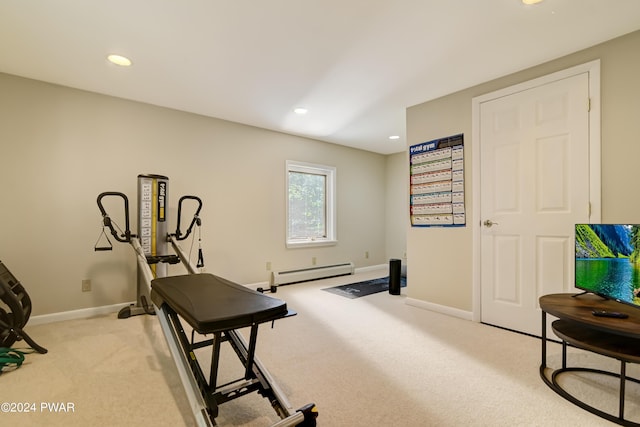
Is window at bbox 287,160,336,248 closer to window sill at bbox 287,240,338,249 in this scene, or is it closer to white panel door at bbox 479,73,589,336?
window sill at bbox 287,240,338,249

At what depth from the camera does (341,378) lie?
1.86 metres

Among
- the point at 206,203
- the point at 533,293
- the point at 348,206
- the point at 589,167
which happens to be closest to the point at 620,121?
the point at 589,167

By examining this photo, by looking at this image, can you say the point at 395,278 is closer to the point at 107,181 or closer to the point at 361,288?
the point at 361,288

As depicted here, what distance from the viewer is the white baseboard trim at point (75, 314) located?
276 cm

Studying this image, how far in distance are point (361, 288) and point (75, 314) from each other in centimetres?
335

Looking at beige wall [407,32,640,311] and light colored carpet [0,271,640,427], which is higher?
beige wall [407,32,640,311]

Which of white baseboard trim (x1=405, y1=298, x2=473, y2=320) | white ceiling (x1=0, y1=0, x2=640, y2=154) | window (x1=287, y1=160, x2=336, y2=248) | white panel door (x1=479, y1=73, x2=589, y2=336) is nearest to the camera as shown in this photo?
white ceiling (x1=0, y1=0, x2=640, y2=154)

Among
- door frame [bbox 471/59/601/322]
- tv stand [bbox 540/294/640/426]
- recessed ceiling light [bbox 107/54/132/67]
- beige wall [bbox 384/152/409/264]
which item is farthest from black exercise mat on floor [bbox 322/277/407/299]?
recessed ceiling light [bbox 107/54/132/67]

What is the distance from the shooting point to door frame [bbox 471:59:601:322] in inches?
86.8

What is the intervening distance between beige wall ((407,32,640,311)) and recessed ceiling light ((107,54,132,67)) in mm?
2861

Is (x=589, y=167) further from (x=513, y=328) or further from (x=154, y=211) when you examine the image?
(x=154, y=211)

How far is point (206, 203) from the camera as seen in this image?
3740 mm

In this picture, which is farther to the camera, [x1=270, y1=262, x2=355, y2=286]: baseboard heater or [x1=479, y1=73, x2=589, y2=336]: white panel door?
[x1=270, y1=262, x2=355, y2=286]: baseboard heater

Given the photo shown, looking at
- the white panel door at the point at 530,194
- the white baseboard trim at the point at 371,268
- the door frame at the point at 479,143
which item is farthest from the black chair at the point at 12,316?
the white baseboard trim at the point at 371,268
